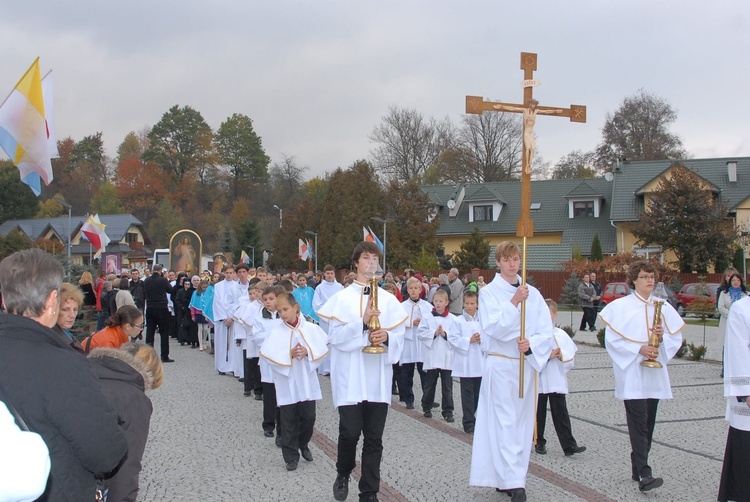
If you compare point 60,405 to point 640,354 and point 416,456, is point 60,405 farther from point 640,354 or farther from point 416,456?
point 416,456

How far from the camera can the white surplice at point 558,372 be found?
25.6 feet

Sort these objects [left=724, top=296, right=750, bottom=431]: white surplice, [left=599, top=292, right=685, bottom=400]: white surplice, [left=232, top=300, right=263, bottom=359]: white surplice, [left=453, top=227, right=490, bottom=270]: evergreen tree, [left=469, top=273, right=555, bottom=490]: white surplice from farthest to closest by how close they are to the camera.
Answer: [left=453, top=227, right=490, bottom=270]: evergreen tree → [left=232, top=300, right=263, bottom=359]: white surplice → [left=599, top=292, right=685, bottom=400]: white surplice → [left=469, top=273, right=555, bottom=490]: white surplice → [left=724, top=296, right=750, bottom=431]: white surplice

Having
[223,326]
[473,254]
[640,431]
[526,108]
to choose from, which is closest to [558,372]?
[640,431]

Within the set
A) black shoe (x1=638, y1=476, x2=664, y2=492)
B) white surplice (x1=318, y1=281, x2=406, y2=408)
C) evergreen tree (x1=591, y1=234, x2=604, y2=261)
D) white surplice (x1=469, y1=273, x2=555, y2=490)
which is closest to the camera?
white surplice (x1=318, y1=281, x2=406, y2=408)

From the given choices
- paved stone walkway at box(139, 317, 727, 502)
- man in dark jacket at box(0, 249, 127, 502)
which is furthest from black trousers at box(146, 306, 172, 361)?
man in dark jacket at box(0, 249, 127, 502)

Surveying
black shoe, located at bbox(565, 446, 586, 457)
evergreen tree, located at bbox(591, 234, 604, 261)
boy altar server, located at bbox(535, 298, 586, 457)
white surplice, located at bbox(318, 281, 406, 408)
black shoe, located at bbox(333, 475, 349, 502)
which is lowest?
black shoe, located at bbox(565, 446, 586, 457)

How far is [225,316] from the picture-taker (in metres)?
14.0

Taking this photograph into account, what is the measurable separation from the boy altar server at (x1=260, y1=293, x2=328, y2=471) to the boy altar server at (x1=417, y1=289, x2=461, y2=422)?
2.50 meters

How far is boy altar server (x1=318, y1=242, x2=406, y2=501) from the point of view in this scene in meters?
5.75

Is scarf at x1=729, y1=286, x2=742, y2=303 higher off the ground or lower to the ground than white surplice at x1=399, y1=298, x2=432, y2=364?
higher

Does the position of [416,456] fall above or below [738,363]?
below

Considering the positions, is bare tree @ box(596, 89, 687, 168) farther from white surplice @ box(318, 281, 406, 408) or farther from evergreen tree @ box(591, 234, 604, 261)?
white surplice @ box(318, 281, 406, 408)

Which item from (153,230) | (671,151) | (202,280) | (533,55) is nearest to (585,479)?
(533,55)

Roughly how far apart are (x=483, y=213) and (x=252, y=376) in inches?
1757
